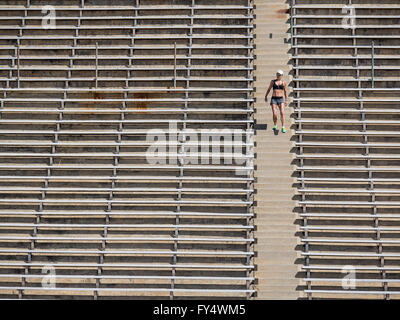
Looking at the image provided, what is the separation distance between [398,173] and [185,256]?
4931mm

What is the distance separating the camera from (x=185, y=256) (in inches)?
420

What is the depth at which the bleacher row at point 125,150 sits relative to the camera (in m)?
10.6

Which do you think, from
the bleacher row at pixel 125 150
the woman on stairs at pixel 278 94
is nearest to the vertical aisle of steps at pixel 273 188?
the bleacher row at pixel 125 150

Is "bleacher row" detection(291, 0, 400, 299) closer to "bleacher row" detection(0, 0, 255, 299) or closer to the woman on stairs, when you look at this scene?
the woman on stairs

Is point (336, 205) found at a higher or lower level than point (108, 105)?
lower

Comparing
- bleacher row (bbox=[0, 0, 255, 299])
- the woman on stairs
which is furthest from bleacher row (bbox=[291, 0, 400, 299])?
bleacher row (bbox=[0, 0, 255, 299])

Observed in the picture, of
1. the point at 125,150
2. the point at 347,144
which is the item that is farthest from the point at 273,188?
the point at 125,150

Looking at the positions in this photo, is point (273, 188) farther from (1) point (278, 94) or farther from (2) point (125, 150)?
(2) point (125, 150)

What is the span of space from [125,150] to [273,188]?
341 cm

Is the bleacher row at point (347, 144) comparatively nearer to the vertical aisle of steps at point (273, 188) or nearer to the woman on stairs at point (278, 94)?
the vertical aisle of steps at point (273, 188)

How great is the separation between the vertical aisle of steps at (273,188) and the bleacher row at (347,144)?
25cm
